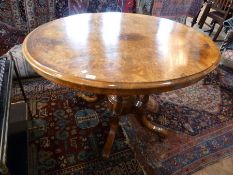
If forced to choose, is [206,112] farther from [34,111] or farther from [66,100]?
[34,111]

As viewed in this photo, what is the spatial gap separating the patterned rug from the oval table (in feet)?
0.51

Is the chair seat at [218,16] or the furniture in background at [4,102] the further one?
the chair seat at [218,16]

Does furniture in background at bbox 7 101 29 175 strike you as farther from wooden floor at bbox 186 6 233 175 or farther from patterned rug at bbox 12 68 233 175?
wooden floor at bbox 186 6 233 175

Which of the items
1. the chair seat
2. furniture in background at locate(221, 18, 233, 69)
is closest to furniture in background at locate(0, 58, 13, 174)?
furniture in background at locate(221, 18, 233, 69)

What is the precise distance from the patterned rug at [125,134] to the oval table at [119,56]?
155 mm

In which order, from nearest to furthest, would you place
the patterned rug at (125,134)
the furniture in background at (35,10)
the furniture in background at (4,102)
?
1. the furniture in background at (4,102)
2. the patterned rug at (125,134)
3. the furniture in background at (35,10)

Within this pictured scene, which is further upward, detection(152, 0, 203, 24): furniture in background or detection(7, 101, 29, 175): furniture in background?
detection(152, 0, 203, 24): furniture in background

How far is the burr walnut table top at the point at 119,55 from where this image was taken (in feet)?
2.68

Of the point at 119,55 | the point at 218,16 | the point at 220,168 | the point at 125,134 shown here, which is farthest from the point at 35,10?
the point at 218,16

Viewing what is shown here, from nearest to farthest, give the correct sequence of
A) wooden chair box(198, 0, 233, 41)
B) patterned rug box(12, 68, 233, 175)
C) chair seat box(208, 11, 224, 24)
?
patterned rug box(12, 68, 233, 175)
wooden chair box(198, 0, 233, 41)
chair seat box(208, 11, 224, 24)

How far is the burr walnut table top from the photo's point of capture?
816mm

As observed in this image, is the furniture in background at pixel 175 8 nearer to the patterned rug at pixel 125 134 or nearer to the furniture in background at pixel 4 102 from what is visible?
the patterned rug at pixel 125 134

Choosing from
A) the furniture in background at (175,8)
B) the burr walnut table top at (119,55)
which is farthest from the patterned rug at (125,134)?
the furniture in background at (175,8)

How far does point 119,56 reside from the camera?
0.98 metres
